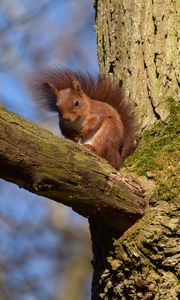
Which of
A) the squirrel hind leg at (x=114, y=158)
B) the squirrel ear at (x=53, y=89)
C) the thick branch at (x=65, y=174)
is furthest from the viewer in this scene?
the squirrel ear at (x=53, y=89)

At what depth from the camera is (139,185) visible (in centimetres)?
264

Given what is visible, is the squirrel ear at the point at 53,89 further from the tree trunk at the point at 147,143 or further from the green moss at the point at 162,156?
the green moss at the point at 162,156

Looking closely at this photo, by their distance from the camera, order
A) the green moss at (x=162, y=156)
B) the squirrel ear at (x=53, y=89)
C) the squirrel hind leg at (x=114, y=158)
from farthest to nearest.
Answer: the squirrel ear at (x=53, y=89), the squirrel hind leg at (x=114, y=158), the green moss at (x=162, y=156)

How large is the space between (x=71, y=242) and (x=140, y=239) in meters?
4.83

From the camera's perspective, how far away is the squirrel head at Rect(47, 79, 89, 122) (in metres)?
3.41

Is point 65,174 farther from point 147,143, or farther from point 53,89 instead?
point 53,89

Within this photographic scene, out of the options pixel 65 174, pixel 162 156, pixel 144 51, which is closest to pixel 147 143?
pixel 162 156

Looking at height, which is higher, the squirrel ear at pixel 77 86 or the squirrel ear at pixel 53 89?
the squirrel ear at pixel 77 86

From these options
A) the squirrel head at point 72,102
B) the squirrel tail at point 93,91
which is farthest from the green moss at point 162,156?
the squirrel head at point 72,102

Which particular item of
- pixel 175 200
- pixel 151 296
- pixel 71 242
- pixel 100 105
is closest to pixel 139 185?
pixel 175 200

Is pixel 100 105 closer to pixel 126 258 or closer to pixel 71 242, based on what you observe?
pixel 126 258

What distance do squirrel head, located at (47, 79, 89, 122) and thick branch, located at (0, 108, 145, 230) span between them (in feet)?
2.91

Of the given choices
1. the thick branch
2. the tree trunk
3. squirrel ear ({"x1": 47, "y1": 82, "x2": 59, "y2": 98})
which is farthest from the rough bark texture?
the thick branch

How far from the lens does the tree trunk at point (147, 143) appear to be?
2.52m
